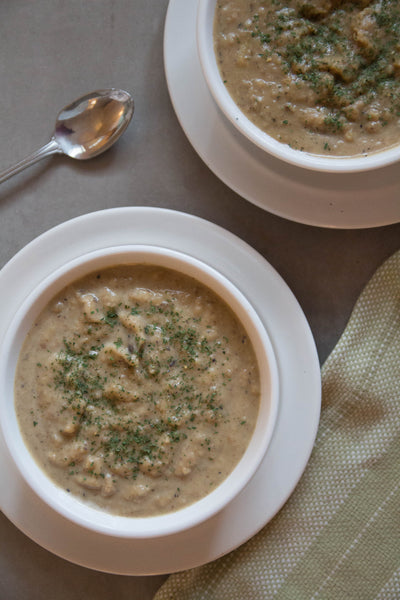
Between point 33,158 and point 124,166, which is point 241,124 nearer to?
point 124,166

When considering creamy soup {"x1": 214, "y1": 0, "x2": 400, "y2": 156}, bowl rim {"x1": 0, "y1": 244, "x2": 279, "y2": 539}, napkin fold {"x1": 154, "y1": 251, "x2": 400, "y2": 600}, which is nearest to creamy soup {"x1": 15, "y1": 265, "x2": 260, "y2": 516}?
bowl rim {"x1": 0, "y1": 244, "x2": 279, "y2": 539}

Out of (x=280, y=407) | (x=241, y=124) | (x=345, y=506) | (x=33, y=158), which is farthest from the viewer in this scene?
(x=33, y=158)

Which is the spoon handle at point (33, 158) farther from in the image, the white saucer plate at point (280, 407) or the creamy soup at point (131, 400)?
the creamy soup at point (131, 400)

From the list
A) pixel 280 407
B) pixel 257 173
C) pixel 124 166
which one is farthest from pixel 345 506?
pixel 124 166

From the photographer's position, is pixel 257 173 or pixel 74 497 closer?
pixel 74 497

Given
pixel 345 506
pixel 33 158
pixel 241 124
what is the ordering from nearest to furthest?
pixel 241 124 → pixel 345 506 → pixel 33 158

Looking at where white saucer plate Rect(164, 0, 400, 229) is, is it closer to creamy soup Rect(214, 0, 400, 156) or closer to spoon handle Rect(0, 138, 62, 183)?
creamy soup Rect(214, 0, 400, 156)

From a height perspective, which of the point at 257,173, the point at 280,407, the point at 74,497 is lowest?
the point at 74,497
